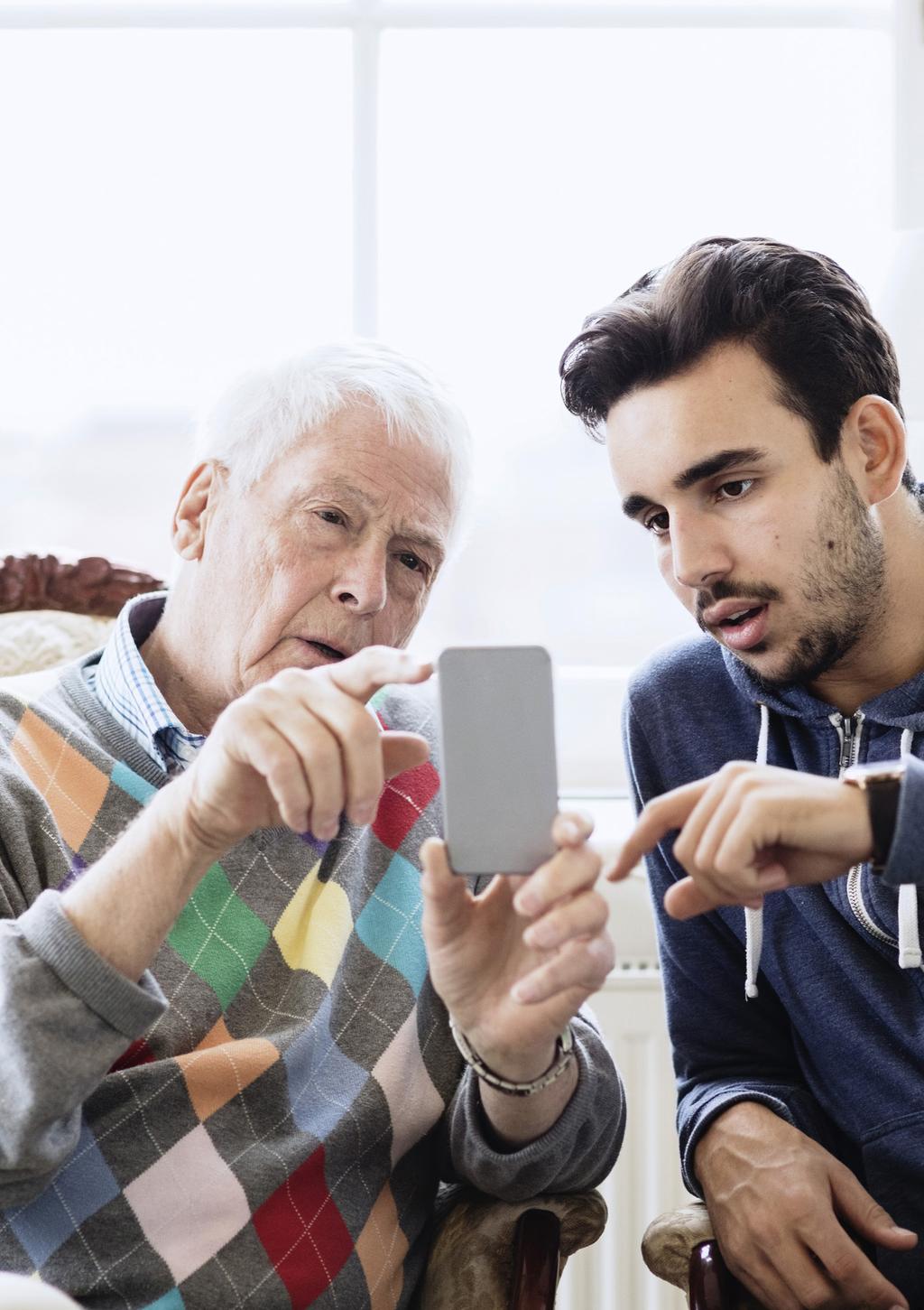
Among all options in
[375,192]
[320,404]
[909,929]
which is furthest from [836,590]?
[375,192]

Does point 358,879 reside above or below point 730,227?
below

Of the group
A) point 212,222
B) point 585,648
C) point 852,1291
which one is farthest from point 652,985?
point 212,222

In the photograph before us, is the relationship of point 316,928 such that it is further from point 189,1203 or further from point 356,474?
point 356,474

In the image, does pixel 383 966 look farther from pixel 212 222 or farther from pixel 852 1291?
pixel 212 222

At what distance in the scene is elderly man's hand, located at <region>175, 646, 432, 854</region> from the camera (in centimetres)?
98

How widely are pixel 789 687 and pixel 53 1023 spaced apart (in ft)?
2.65

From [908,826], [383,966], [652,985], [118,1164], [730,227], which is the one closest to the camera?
[908,826]

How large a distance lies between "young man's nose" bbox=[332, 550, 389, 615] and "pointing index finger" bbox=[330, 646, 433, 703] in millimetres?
364

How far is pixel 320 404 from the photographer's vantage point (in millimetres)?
1443

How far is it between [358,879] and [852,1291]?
23.4 inches


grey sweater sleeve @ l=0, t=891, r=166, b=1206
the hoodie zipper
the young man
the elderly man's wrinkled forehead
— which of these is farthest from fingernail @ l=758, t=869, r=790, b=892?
the elderly man's wrinkled forehead

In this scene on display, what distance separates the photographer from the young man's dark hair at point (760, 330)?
142 cm

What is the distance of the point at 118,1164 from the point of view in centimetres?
118

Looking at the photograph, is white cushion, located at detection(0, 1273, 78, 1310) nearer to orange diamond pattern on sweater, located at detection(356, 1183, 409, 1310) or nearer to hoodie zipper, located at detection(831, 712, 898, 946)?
orange diamond pattern on sweater, located at detection(356, 1183, 409, 1310)
